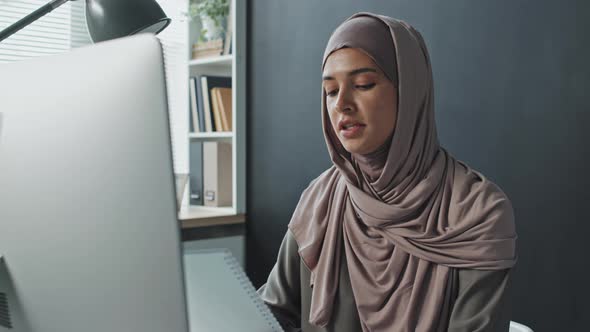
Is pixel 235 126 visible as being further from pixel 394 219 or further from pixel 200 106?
pixel 394 219

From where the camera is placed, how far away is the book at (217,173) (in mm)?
3102

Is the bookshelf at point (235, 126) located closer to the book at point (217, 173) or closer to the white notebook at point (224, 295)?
the book at point (217, 173)

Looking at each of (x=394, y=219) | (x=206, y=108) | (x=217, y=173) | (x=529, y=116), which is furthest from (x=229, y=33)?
(x=394, y=219)

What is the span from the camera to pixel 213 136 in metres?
3.14

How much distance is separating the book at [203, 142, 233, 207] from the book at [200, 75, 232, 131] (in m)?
0.14

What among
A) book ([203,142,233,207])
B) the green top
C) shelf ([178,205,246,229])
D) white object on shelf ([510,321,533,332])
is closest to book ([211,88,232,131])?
book ([203,142,233,207])

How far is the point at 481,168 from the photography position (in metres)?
2.02

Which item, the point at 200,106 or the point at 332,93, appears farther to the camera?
the point at 200,106

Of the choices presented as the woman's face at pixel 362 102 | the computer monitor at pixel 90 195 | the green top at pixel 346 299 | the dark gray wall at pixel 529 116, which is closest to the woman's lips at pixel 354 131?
the woman's face at pixel 362 102

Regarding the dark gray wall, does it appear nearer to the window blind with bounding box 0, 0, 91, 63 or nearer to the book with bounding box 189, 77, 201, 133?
the book with bounding box 189, 77, 201, 133

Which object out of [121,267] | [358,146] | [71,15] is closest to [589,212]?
[358,146]

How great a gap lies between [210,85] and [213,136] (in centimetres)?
28

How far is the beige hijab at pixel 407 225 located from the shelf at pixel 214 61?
1.94m

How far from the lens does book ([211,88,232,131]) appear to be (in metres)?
3.12
